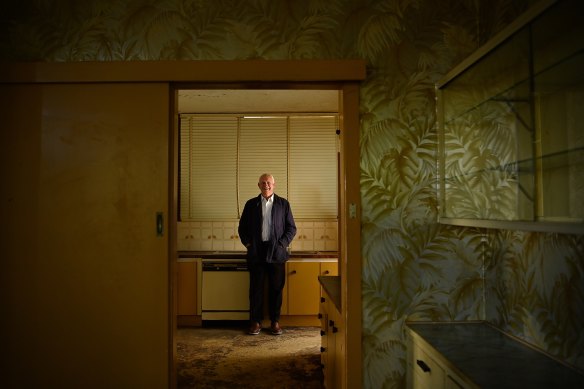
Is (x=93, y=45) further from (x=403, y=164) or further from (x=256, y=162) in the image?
(x=256, y=162)

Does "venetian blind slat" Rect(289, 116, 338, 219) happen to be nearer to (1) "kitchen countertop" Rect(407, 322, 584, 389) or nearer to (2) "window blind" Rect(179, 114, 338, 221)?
(2) "window blind" Rect(179, 114, 338, 221)

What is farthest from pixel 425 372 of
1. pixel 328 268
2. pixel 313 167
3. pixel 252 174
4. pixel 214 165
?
pixel 214 165

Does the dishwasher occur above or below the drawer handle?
below

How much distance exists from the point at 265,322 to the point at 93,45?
134 inches

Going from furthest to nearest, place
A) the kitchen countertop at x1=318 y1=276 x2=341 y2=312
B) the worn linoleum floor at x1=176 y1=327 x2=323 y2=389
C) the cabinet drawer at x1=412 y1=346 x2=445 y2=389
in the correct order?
1. the worn linoleum floor at x1=176 y1=327 x2=323 y2=389
2. the kitchen countertop at x1=318 y1=276 x2=341 y2=312
3. the cabinet drawer at x1=412 y1=346 x2=445 y2=389

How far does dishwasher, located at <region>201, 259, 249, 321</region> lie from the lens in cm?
460

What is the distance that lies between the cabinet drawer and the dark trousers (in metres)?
2.50

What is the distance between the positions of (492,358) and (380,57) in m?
1.47

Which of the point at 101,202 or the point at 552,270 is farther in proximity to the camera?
the point at 101,202

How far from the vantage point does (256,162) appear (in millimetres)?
5176

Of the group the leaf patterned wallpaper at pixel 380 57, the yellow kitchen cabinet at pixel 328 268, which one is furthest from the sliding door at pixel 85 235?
the yellow kitchen cabinet at pixel 328 268

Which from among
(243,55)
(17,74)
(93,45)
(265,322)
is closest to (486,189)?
(243,55)

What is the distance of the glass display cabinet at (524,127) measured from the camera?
1.38 metres

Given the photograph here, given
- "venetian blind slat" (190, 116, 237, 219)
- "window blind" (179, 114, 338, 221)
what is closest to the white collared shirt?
"window blind" (179, 114, 338, 221)
